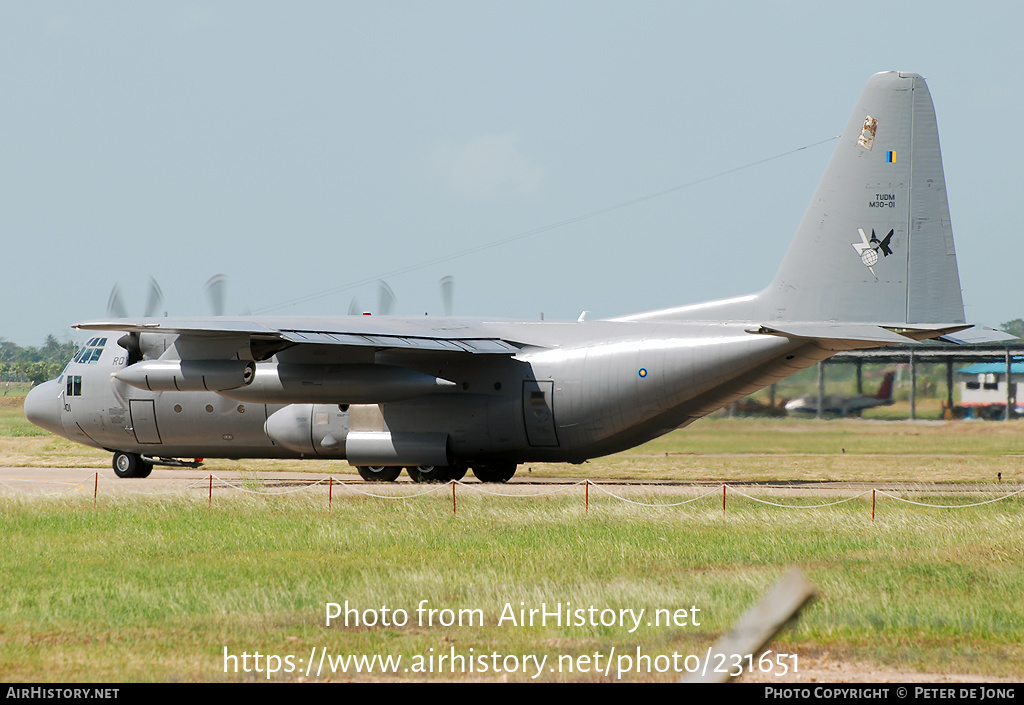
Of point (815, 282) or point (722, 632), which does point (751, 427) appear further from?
point (722, 632)

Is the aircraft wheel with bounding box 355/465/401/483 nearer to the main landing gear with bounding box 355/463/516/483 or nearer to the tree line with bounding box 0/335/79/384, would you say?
the main landing gear with bounding box 355/463/516/483

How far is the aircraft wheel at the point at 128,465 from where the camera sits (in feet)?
94.7

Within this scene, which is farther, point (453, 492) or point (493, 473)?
point (493, 473)

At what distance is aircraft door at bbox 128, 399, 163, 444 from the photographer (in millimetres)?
26969

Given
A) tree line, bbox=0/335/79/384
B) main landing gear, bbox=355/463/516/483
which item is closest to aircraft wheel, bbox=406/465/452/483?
main landing gear, bbox=355/463/516/483

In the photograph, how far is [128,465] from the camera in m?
28.9

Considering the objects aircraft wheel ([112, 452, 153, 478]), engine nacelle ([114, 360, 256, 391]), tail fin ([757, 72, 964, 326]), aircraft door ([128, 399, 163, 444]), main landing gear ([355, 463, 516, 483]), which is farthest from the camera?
aircraft wheel ([112, 452, 153, 478])

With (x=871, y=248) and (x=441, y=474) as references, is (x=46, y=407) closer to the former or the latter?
(x=441, y=474)

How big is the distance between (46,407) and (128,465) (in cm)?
256

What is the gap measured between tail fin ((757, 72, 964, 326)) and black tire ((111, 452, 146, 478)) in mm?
17303

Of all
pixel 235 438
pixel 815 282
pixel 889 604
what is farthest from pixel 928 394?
pixel 889 604

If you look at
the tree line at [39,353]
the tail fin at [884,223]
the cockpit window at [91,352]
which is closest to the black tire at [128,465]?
the cockpit window at [91,352]

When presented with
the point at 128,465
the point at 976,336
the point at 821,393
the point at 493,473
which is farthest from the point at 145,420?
the point at 821,393

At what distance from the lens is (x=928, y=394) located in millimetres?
37531
